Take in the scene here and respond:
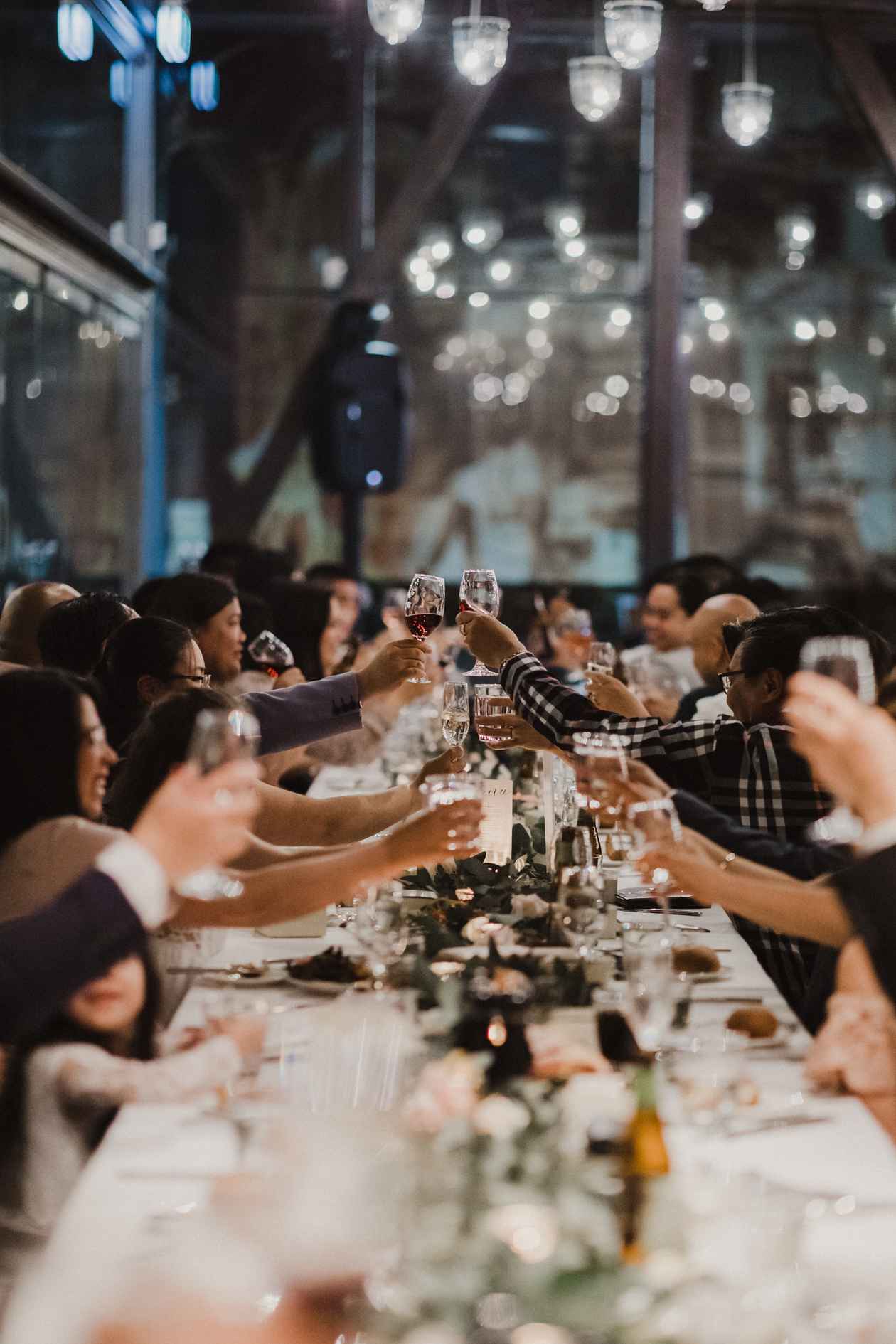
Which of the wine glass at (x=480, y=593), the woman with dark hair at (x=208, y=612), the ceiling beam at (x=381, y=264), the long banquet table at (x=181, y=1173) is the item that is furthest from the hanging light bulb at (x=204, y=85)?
the long banquet table at (x=181, y=1173)

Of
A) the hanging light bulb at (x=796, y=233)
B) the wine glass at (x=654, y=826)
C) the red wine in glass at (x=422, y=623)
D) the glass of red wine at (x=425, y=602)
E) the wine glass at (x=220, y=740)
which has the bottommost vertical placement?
the wine glass at (x=654, y=826)

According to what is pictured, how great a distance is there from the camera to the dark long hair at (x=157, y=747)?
2.19m

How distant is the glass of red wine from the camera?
3164mm

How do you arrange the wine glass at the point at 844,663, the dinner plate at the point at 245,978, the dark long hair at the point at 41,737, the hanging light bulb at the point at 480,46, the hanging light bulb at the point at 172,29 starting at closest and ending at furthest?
1. the wine glass at the point at 844,663
2. the dark long hair at the point at 41,737
3. the dinner plate at the point at 245,978
4. the hanging light bulb at the point at 480,46
5. the hanging light bulb at the point at 172,29

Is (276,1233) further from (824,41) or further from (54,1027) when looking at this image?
(824,41)

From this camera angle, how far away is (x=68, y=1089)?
1.56 meters

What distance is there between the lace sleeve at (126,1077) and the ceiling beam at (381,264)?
735 cm

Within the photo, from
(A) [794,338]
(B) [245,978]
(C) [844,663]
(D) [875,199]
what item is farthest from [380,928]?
(D) [875,199]

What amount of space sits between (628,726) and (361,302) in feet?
18.8

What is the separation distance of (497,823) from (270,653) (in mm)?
1396

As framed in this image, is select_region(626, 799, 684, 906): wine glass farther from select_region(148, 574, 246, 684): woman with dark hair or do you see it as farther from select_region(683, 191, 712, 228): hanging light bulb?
select_region(683, 191, 712, 228): hanging light bulb

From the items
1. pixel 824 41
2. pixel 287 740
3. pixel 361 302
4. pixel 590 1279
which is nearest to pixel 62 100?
A: pixel 361 302

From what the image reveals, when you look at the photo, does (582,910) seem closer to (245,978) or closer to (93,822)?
(245,978)

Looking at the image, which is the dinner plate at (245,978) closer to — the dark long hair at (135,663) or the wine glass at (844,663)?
the dark long hair at (135,663)
